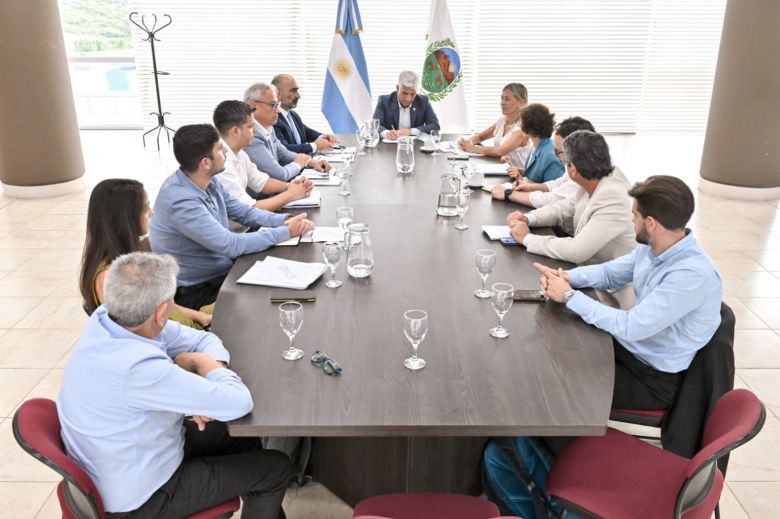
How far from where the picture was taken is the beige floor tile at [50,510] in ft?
9.10

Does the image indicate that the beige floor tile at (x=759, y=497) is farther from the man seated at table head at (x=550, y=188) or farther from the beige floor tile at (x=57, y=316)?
the beige floor tile at (x=57, y=316)

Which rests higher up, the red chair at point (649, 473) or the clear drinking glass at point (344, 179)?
the clear drinking glass at point (344, 179)

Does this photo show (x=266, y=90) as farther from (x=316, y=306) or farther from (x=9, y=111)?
(x=9, y=111)

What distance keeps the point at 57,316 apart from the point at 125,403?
2.94 metres

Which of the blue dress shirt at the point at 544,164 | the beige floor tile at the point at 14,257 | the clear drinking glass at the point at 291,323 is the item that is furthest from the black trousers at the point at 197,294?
the beige floor tile at the point at 14,257

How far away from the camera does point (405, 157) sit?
15.0ft

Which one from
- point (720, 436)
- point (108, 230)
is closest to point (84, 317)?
point (108, 230)

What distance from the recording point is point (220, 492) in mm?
2125

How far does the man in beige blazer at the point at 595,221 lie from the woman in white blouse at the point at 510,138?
179 cm

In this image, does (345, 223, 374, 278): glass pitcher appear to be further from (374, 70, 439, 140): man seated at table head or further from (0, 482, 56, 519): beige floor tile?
(374, 70, 439, 140): man seated at table head

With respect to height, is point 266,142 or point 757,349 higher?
point 266,142

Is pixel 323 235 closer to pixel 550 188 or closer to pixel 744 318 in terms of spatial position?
pixel 550 188

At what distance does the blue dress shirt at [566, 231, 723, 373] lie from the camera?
2350 mm

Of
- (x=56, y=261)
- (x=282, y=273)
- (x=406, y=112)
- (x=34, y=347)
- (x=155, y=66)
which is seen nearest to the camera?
(x=282, y=273)
